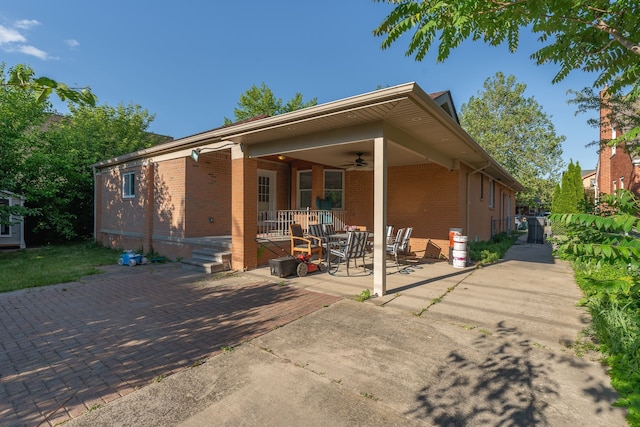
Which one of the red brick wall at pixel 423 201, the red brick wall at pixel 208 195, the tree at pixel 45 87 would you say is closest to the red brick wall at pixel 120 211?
the red brick wall at pixel 208 195

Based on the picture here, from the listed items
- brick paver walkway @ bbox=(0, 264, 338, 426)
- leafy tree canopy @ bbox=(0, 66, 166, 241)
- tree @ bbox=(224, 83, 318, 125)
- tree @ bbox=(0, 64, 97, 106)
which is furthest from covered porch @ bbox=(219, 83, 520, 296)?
tree @ bbox=(224, 83, 318, 125)

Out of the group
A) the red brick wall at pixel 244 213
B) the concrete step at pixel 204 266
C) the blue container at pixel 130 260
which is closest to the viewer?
the concrete step at pixel 204 266

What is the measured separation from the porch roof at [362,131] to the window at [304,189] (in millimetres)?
2549

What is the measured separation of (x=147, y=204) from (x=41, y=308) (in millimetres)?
5761

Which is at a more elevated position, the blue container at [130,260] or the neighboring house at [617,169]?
the neighboring house at [617,169]

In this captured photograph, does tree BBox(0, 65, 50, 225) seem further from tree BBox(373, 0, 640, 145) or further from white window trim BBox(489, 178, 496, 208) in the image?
white window trim BBox(489, 178, 496, 208)

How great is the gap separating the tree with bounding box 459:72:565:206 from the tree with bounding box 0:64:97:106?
29.6 metres

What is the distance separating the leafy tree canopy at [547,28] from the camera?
3.54 metres

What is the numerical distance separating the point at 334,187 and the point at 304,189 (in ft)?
4.00

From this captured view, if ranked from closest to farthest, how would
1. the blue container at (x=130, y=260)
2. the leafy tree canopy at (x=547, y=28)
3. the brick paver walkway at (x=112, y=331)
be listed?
the brick paver walkway at (x=112, y=331) → the leafy tree canopy at (x=547, y=28) → the blue container at (x=130, y=260)

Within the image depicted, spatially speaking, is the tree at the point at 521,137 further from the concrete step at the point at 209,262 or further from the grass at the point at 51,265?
the grass at the point at 51,265

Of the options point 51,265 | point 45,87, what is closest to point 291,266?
point 45,87

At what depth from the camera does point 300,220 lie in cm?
1038

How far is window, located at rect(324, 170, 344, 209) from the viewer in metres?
11.5
